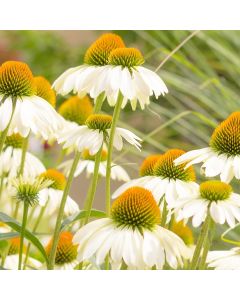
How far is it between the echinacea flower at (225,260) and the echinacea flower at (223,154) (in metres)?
0.07

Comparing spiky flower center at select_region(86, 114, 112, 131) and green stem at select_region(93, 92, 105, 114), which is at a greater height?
green stem at select_region(93, 92, 105, 114)

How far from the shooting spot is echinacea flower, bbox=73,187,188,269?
1.37 feet

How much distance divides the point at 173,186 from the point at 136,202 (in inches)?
2.6

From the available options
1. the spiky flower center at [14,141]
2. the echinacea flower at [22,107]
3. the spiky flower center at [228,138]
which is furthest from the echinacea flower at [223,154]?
the spiky flower center at [14,141]

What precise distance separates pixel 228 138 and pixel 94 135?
0.11 m

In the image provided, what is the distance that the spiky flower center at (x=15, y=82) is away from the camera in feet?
1.63

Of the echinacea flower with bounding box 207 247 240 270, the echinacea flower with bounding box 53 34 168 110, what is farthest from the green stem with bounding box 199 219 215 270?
the echinacea flower with bounding box 53 34 168 110

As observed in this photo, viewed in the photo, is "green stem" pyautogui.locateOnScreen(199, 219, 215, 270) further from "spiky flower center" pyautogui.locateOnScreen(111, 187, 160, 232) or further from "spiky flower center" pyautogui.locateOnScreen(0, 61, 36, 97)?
"spiky flower center" pyautogui.locateOnScreen(0, 61, 36, 97)

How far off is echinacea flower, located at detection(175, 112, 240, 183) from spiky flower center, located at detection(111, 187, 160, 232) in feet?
0.13

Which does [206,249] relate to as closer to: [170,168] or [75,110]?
[170,168]

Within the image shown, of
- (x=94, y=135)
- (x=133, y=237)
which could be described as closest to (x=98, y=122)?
(x=94, y=135)
